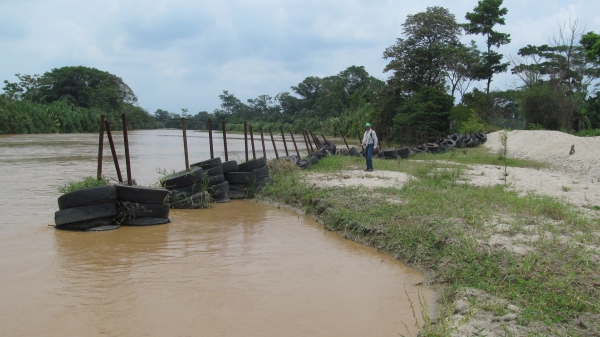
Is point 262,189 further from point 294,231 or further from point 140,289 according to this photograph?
point 140,289

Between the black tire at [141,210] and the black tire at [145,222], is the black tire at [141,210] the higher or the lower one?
the higher one

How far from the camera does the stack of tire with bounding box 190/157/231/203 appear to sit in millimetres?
10773

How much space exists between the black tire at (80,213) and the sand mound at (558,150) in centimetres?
1313

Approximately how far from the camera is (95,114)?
5834 cm

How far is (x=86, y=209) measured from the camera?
7.71m

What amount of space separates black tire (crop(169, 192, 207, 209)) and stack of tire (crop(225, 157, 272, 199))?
1431 mm

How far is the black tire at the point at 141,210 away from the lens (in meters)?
8.21

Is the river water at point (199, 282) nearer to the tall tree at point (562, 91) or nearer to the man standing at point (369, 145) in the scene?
the man standing at point (369, 145)

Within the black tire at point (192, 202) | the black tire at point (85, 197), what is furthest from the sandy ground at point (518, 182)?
the black tire at point (85, 197)

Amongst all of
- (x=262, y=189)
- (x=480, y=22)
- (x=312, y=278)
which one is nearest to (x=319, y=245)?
(x=312, y=278)

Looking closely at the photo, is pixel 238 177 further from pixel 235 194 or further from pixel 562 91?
pixel 562 91

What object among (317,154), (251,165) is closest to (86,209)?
(251,165)

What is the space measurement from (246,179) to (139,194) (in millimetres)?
3747

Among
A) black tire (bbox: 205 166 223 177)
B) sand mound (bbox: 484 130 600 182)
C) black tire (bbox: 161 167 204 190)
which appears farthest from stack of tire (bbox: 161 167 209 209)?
sand mound (bbox: 484 130 600 182)
